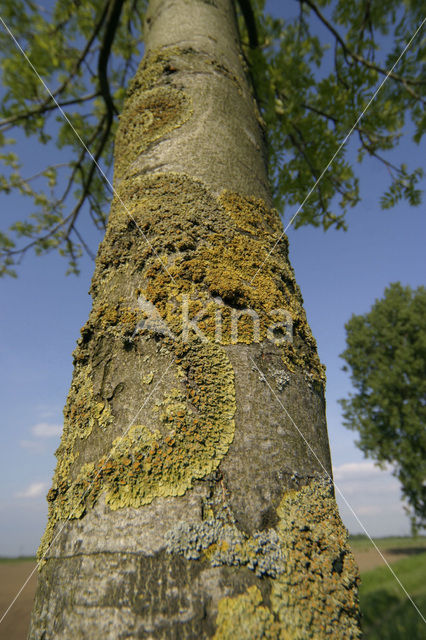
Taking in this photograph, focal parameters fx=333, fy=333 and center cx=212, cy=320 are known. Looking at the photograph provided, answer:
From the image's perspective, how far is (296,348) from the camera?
1.13 meters

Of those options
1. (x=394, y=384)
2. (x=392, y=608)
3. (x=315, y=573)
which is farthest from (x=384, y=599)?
(x=315, y=573)

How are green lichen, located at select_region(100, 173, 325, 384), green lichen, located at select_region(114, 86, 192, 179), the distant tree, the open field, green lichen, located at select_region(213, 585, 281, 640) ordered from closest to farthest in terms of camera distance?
green lichen, located at select_region(213, 585, 281, 640) → green lichen, located at select_region(100, 173, 325, 384) → green lichen, located at select_region(114, 86, 192, 179) → the open field → the distant tree

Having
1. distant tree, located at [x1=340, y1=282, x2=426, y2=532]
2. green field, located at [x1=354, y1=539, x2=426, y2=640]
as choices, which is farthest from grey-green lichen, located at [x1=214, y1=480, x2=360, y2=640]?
distant tree, located at [x1=340, y1=282, x2=426, y2=532]

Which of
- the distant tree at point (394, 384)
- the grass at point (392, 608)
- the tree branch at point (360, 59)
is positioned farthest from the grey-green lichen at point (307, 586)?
the distant tree at point (394, 384)

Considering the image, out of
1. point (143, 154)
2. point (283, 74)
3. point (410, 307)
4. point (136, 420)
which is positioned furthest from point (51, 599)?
point (410, 307)

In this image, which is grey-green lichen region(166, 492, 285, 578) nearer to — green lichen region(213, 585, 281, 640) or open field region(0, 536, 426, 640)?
green lichen region(213, 585, 281, 640)

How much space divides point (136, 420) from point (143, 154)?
1.19m

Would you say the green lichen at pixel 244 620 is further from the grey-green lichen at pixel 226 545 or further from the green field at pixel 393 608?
the green field at pixel 393 608

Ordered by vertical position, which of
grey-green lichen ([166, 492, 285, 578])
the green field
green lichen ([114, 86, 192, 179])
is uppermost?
green lichen ([114, 86, 192, 179])

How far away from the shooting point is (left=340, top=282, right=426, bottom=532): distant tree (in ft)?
51.3

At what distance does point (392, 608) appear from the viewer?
9.23 m

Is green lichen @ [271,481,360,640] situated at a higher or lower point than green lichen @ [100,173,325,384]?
lower

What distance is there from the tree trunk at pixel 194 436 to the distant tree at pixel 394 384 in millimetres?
17550

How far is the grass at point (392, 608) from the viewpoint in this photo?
7.50 metres
